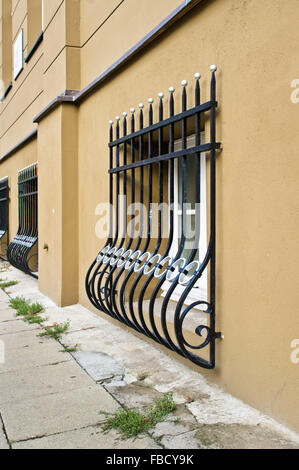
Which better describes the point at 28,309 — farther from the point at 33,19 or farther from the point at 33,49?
the point at 33,19

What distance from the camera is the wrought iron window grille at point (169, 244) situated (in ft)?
9.39

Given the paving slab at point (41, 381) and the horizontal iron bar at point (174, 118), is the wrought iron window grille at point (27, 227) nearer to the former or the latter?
the horizontal iron bar at point (174, 118)

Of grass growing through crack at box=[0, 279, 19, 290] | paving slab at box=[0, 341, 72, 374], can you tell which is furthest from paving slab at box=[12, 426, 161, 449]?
grass growing through crack at box=[0, 279, 19, 290]

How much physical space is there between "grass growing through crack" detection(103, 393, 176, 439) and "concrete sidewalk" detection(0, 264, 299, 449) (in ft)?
0.14

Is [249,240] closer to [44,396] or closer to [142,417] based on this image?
[142,417]

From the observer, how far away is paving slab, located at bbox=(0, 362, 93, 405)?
2.91 metres

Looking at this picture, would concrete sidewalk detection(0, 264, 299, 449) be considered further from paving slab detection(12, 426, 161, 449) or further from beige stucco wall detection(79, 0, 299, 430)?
beige stucco wall detection(79, 0, 299, 430)

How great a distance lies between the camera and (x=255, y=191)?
2.54 m

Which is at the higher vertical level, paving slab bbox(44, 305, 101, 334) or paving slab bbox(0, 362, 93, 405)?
paving slab bbox(44, 305, 101, 334)

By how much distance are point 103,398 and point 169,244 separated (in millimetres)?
1188

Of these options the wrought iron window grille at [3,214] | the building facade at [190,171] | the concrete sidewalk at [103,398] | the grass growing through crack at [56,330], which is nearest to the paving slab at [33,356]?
the concrete sidewalk at [103,398]

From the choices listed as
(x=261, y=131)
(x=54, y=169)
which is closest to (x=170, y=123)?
(x=261, y=131)

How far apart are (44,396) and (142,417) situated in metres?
0.75

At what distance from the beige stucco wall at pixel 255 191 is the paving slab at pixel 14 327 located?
92.6 inches
